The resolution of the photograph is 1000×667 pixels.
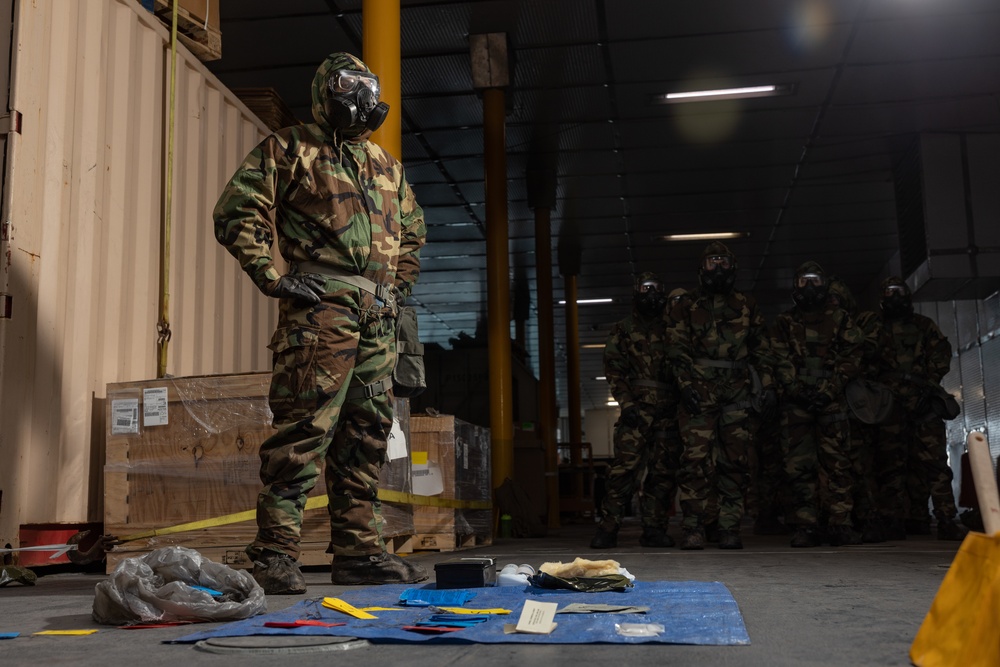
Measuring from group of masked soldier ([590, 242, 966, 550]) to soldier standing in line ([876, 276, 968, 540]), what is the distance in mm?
301

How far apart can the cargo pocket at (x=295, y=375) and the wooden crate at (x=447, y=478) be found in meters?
3.00

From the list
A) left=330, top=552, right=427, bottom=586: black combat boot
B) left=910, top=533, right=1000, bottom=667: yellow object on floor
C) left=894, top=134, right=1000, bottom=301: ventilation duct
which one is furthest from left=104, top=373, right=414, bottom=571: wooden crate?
left=894, top=134, right=1000, bottom=301: ventilation duct

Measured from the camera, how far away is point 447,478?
23.2ft

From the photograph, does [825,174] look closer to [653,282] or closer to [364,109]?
[653,282]

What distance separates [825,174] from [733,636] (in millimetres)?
12960

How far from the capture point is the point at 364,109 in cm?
406

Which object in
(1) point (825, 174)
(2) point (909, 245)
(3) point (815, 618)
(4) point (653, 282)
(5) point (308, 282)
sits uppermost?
(1) point (825, 174)

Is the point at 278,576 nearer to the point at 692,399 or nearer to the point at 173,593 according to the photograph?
the point at 173,593

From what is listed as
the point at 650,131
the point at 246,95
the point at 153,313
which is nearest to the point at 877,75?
the point at 650,131

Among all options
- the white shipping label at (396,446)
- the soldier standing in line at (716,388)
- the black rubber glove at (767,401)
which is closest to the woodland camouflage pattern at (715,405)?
the soldier standing in line at (716,388)

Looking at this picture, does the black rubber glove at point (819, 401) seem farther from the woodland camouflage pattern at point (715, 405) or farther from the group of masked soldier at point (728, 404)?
the woodland camouflage pattern at point (715, 405)

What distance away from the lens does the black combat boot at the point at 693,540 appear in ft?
21.9

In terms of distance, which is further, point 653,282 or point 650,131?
point 650,131

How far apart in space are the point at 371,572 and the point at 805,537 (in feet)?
13.3
